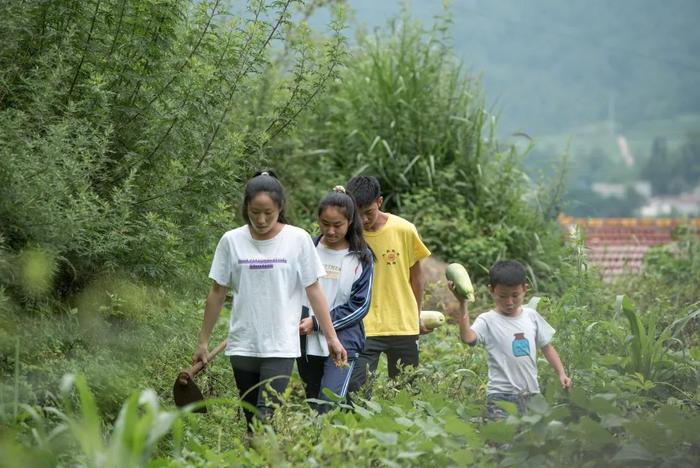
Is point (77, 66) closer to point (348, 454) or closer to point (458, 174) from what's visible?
point (348, 454)

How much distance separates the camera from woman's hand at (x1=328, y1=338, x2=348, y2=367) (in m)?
5.65

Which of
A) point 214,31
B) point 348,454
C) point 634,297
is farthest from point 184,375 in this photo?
point 634,297

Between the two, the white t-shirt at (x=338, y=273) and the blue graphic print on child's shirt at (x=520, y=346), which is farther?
the white t-shirt at (x=338, y=273)

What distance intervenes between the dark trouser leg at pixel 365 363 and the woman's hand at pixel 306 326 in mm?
474

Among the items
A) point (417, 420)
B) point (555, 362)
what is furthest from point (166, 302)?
point (555, 362)

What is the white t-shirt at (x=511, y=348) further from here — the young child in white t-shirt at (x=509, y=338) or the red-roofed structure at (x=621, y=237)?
the red-roofed structure at (x=621, y=237)

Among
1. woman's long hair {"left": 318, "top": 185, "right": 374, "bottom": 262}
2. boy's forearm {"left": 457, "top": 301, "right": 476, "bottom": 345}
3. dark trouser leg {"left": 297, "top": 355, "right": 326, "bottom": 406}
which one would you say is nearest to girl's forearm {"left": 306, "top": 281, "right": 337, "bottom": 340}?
dark trouser leg {"left": 297, "top": 355, "right": 326, "bottom": 406}

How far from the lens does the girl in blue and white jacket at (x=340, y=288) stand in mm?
5898

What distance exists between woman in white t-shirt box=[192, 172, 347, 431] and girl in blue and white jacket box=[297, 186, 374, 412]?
10.0 inches

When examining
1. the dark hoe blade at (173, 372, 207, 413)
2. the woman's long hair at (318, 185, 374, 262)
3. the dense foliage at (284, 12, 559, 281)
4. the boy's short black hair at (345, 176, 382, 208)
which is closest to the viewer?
the dark hoe blade at (173, 372, 207, 413)

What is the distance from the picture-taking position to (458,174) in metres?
12.2

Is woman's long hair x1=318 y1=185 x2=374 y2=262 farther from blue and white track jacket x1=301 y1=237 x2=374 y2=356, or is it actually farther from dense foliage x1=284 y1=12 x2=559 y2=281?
dense foliage x1=284 y1=12 x2=559 y2=281

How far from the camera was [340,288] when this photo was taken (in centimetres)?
607

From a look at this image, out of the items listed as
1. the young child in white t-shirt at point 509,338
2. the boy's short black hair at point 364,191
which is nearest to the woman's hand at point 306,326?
the young child in white t-shirt at point 509,338
